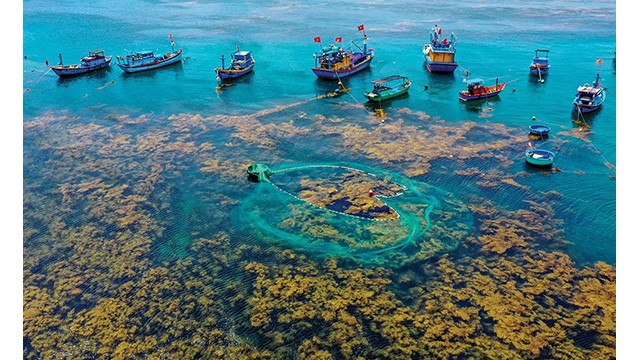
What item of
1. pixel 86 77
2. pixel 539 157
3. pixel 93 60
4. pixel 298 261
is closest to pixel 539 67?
pixel 539 157

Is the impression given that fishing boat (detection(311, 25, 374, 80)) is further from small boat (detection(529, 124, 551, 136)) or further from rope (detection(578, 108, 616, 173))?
rope (detection(578, 108, 616, 173))

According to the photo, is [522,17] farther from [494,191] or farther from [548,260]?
[548,260]

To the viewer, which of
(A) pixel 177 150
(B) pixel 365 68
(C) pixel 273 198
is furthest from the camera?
(B) pixel 365 68

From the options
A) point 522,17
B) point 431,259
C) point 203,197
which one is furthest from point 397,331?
point 522,17

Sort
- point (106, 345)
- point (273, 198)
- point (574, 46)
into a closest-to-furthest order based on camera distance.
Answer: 1. point (106, 345)
2. point (273, 198)
3. point (574, 46)

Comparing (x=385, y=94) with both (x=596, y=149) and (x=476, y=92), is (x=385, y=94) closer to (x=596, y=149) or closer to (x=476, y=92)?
(x=476, y=92)
